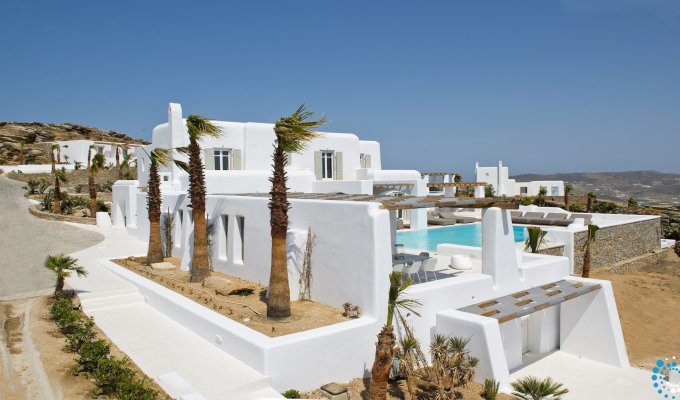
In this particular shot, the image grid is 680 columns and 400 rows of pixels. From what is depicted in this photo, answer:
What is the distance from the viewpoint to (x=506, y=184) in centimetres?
6550

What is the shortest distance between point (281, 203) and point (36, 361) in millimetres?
6374

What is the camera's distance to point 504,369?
11086 mm

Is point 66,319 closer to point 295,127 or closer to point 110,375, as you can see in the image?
point 110,375

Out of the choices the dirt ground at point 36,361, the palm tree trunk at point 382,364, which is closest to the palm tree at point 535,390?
the palm tree trunk at point 382,364

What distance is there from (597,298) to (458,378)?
291 inches

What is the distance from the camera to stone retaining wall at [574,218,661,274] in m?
25.6

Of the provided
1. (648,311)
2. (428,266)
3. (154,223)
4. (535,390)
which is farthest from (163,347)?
(648,311)

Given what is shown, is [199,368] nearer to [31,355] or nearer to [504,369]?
[31,355]

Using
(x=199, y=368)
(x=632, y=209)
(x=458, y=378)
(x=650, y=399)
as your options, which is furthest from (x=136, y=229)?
(x=632, y=209)

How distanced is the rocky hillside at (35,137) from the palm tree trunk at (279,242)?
2545 inches

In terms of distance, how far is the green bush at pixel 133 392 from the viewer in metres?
7.95

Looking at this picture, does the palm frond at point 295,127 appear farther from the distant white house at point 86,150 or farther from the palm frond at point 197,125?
the distant white house at point 86,150

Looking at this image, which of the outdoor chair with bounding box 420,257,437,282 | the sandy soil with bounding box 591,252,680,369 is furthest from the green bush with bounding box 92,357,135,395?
the sandy soil with bounding box 591,252,680,369

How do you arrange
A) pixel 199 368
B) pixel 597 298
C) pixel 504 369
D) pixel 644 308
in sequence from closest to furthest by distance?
1. pixel 199 368
2. pixel 504 369
3. pixel 597 298
4. pixel 644 308
